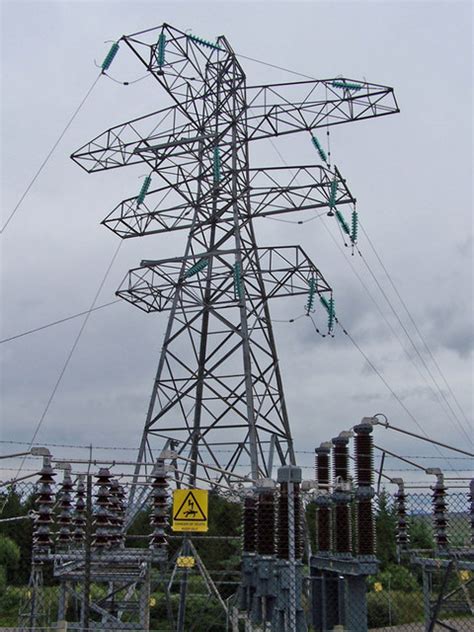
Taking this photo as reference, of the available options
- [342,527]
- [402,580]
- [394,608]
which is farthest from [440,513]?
[402,580]

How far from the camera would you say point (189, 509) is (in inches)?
421

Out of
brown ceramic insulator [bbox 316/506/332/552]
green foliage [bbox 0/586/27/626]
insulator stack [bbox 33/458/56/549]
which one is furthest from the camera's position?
green foliage [bbox 0/586/27/626]

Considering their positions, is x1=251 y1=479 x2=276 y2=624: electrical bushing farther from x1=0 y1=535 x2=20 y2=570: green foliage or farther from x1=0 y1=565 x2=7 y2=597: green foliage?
x1=0 y1=535 x2=20 y2=570: green foliage

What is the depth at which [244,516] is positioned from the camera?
14906 millimetres

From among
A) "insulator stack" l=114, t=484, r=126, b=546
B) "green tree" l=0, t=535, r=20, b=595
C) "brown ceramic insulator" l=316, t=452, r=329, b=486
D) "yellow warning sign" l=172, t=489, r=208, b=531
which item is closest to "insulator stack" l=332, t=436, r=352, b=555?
"brown ceramic insulator" l=316, t=452, r=329, b=486

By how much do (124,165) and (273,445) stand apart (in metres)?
8.80

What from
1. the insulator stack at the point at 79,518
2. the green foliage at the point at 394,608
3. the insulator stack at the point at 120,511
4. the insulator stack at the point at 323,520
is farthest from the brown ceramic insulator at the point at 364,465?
the green foliage at the point at 394,608

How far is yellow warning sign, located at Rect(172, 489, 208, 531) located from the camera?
1062 cm

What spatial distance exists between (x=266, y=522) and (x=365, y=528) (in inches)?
91.9

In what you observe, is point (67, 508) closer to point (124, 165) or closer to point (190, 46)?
point (124, 165)

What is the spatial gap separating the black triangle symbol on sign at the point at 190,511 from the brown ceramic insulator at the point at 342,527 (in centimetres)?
200

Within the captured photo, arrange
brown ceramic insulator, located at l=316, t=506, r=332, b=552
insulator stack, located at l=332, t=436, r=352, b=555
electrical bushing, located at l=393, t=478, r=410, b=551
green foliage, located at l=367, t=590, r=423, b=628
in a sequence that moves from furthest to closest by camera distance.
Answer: green foliage, located at l=367, t=590, r=423, b=628, electrical bushing, located at l=393, t=478, r=410, b=551, brown ceramic insulator, located at l=316, t=506, r=332, b=552, insulator stack, located at l=332, t=436, r=352, b=555

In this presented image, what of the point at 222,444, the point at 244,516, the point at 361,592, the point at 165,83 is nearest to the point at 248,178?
the point at 165,83

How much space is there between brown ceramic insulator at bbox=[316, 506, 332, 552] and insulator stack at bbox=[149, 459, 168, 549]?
2.57 m
